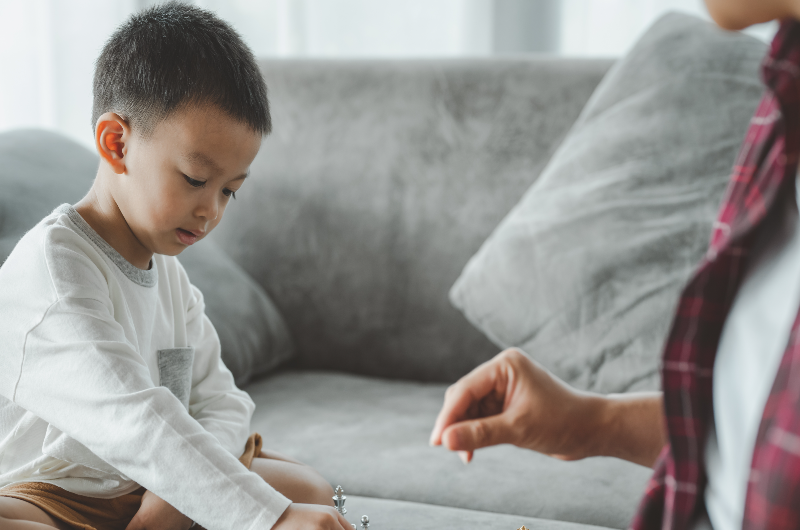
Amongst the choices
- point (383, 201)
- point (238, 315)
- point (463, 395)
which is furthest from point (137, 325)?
point (383, 201)

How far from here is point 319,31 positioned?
217 cm

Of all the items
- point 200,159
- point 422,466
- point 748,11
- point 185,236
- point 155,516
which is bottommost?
point 422,466

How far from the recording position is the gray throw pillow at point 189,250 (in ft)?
3.83

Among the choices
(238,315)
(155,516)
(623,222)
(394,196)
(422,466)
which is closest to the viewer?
(155,516)

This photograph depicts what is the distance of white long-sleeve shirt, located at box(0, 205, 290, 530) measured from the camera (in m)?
0.73

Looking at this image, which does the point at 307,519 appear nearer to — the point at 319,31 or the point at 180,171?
the point at 180,171

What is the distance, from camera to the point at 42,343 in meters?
0.76

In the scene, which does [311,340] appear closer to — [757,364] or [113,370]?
[113,370]

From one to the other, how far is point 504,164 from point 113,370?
1.04m

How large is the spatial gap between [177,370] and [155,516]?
204 mm

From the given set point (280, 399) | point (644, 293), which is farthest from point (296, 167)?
point (644, 293)

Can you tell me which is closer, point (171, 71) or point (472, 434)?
point (472, 434)

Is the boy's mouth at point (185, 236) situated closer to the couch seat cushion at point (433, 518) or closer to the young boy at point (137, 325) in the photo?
the young boy at point (137, 325)

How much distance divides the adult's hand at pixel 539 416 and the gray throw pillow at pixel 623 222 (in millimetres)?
445
